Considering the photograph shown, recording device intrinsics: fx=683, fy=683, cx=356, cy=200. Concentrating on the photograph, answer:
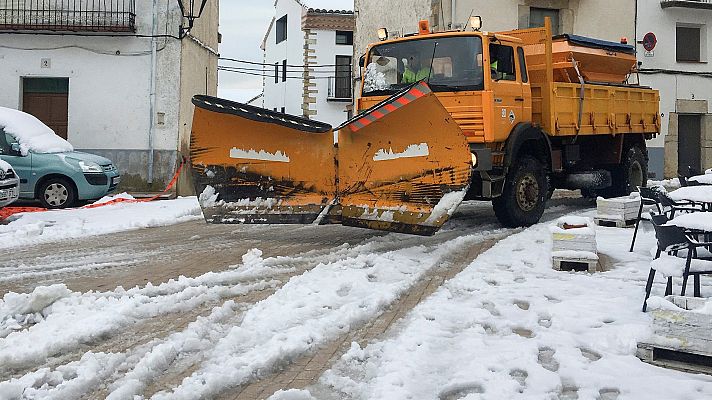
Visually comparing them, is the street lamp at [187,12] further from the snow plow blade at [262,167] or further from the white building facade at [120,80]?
the snow plow blade at [262,167]

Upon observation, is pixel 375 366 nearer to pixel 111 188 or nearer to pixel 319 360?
pixel 319 360

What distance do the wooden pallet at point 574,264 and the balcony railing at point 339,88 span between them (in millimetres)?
30731

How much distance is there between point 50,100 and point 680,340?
58.1 ft

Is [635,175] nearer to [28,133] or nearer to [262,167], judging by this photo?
[262,167]

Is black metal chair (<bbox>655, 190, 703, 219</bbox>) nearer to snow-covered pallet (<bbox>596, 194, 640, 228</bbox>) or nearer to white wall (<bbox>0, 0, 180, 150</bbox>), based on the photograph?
snow-covered pallet (<bbox>596, 194, 640, 228</bbox>)

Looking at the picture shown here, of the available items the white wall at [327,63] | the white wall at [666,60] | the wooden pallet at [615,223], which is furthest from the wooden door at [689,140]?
the white wall at [327,63]

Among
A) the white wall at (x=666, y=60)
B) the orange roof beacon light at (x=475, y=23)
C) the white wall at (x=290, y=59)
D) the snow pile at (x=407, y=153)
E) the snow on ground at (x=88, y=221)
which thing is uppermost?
the white wall at (x=290, y=59)

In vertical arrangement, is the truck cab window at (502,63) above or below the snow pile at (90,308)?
above

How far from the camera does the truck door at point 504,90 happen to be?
8.37 meters

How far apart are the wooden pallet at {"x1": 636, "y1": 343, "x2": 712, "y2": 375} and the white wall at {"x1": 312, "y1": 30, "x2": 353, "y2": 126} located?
33280 millimetres

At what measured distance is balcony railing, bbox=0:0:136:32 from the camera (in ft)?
56.9

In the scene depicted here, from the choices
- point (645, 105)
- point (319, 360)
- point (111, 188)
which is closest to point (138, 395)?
point (319, 360)

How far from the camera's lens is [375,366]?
373 centimetres

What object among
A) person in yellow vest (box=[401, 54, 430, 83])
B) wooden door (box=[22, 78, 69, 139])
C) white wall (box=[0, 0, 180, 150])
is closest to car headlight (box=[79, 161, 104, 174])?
white wall (box=[0, 0, 180, 150])
